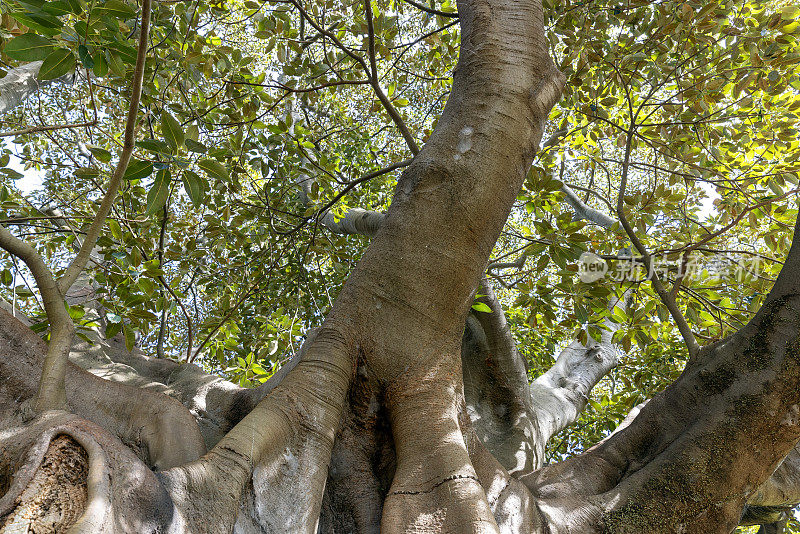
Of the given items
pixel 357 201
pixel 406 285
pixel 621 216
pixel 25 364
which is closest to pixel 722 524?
pixel 406 285

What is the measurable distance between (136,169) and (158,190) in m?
0.09

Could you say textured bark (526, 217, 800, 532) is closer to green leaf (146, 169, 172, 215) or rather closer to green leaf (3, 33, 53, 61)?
green leaf (146, 169, 172, 215)

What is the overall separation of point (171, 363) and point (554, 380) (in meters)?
2.94

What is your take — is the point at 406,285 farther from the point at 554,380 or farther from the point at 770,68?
the point at 770,68

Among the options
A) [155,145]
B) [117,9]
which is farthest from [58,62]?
[155,145]

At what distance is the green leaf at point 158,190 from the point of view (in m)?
1.51

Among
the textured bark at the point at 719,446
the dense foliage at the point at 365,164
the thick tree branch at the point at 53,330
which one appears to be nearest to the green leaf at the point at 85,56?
the dense foliage at the point at 365,164

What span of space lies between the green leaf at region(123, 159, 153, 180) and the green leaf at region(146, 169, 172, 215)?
38mm

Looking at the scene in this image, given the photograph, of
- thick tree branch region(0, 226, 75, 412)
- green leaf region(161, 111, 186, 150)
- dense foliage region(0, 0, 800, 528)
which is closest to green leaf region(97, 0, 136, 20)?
dense foliage region(0, 0, 800, 528)

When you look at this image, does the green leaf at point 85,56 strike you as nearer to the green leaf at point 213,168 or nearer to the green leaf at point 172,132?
the green leaf at point 172,132

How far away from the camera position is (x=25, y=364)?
1.86 metres

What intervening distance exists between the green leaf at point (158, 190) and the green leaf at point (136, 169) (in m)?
0.04

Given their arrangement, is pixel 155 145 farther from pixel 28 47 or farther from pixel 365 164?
pixel 365 164

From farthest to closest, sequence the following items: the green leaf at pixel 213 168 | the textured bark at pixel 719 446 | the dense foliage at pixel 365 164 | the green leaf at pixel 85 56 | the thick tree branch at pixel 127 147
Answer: the dense foliage at pixel 365 164
the textured bark at pixel 719 446
the green leaf at pixel 213 168
the green leaf at pixel 85 56
the thick tree branch at pixel 127 147
